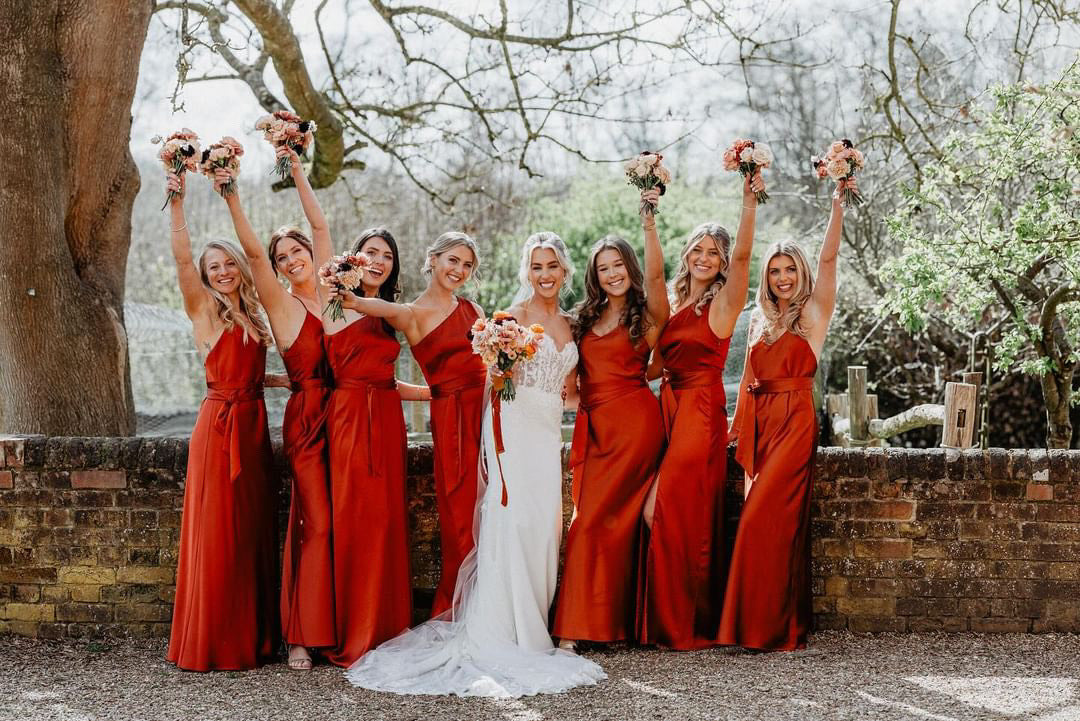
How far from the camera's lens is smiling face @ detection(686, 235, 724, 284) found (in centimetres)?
531

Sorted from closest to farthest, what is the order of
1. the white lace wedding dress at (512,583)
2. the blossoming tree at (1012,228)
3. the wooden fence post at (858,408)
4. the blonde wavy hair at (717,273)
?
the white lace wedding dress at (512,583) < the blonde wavy hair at (717,273) < the blossoming tree at (1012,228) < the wooden fence post at (858,408)

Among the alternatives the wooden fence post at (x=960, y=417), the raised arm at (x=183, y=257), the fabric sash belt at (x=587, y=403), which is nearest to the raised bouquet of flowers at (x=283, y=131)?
the raised arm at (x=183, y=257)

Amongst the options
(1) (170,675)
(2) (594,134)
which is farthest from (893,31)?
(2) (594,134)

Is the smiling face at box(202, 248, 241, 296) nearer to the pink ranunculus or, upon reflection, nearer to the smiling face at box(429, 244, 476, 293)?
the smiling face at box(429, 244, 476, 293)

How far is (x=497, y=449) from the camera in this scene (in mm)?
5078

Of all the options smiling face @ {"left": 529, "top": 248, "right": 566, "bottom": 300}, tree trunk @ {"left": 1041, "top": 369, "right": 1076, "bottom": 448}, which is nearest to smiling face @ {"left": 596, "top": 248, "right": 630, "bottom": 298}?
smiling face @ {"left": 529, "top": 248, "right": 566, "bottom": 300}

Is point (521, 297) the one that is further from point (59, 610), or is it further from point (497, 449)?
point (59, 610)

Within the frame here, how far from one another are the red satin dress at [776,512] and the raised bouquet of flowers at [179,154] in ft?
9.42

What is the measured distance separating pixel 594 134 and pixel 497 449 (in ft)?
52.7

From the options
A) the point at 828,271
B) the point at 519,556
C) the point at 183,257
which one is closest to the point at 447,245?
the point at 183,257

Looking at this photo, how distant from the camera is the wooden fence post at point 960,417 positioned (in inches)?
222

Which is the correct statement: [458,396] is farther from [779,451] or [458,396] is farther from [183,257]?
[779,451]

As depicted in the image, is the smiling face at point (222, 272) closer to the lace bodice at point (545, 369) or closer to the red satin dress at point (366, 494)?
the red satin dress at point (366, 494)

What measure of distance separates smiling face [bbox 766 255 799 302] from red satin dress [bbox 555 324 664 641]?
0.72 meters
